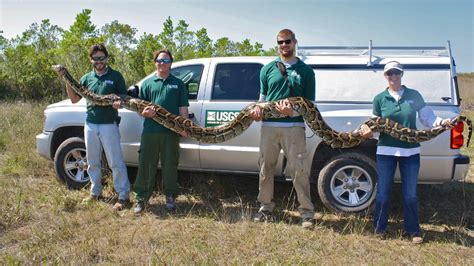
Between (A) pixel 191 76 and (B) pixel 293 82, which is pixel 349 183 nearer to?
(B) pixel 293 82

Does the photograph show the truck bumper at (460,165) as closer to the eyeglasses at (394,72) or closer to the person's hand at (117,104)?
the eyeglasses at (394,72)

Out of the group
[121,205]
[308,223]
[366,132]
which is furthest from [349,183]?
[121,205]

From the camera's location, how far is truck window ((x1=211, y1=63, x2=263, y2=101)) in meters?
5.98

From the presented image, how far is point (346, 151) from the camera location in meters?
5.62

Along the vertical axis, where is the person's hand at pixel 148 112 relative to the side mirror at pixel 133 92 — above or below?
below

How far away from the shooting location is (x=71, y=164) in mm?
6688

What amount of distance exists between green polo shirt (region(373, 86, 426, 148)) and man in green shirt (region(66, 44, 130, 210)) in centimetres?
→ 362

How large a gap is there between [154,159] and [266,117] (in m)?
1.81

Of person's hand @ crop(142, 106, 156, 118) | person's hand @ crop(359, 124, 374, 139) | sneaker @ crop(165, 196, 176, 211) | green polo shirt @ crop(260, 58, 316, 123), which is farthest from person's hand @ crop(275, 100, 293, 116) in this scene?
sneaker @ crop(165, 196, 176, 211)

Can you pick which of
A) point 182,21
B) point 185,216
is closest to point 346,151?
point 185,216

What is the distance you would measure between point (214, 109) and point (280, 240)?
2.24 meters

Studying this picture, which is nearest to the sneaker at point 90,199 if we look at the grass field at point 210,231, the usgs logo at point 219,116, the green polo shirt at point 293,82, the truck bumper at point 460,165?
the grass field at point 210,231

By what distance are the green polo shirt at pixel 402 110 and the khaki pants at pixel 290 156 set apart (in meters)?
1.01

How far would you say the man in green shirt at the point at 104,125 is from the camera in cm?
574
